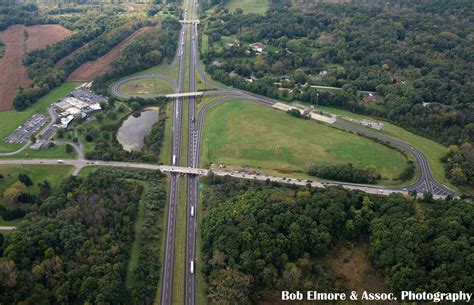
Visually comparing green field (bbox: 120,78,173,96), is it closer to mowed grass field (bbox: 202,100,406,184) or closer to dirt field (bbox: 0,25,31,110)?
mowed grass field (bbox: 202,100,406,184)

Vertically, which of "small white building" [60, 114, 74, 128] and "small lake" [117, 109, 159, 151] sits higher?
"small white building" [60, 114, 74, 128]

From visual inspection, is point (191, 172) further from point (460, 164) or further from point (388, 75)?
point (388, 75)

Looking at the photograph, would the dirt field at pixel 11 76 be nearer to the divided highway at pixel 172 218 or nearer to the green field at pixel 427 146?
the divided highway at pixel 172 218

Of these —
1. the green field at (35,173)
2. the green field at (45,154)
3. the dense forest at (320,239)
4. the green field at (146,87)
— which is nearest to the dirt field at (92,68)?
the green field at (146,87)

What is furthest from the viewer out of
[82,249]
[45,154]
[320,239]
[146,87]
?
[146,87]

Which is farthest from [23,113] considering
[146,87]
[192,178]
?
→ [192,178]

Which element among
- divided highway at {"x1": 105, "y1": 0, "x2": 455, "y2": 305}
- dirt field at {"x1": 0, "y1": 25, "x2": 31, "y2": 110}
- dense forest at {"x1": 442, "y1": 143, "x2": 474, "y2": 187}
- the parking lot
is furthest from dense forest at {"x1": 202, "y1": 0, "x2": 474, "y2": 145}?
dirt field at {"x1": 0, "y1": 25, "x2": 31, "y2": 110}
